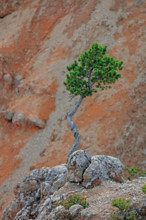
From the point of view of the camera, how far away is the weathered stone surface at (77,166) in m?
12.6

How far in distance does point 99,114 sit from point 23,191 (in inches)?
646

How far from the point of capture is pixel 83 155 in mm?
13219

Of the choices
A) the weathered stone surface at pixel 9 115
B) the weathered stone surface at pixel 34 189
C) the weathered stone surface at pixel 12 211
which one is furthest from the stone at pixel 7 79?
the weathered stone surface at pixel 12 211

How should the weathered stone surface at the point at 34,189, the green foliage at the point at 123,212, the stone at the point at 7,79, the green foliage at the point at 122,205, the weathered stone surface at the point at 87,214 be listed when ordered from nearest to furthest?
the green foliage at the point at 123,212, the green foliage at the point at 122,205, the weathered stone surface at the point at 87,214, the weathered stone surface at the point at 34,189, the stone at the point at 7,79

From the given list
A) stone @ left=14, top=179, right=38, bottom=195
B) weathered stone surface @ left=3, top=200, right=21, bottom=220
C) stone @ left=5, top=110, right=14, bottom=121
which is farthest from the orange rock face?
stone @ left=14, top=179, right=38, bottom=195

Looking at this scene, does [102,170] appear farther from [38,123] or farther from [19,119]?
[19,119]

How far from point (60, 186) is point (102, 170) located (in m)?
3.55

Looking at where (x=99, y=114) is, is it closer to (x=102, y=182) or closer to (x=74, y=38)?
(x=102, y=182)

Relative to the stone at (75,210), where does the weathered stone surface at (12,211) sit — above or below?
above

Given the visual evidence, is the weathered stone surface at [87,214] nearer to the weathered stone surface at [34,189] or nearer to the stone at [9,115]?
the weathered stone surface at [34,189]

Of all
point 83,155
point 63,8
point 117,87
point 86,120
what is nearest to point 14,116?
point 86,120

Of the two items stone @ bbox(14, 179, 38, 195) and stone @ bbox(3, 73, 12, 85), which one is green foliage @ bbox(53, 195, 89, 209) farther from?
stone @ bbox(3, 73, 12, 85)

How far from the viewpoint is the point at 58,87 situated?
116ft

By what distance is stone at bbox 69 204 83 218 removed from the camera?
9.17 m
